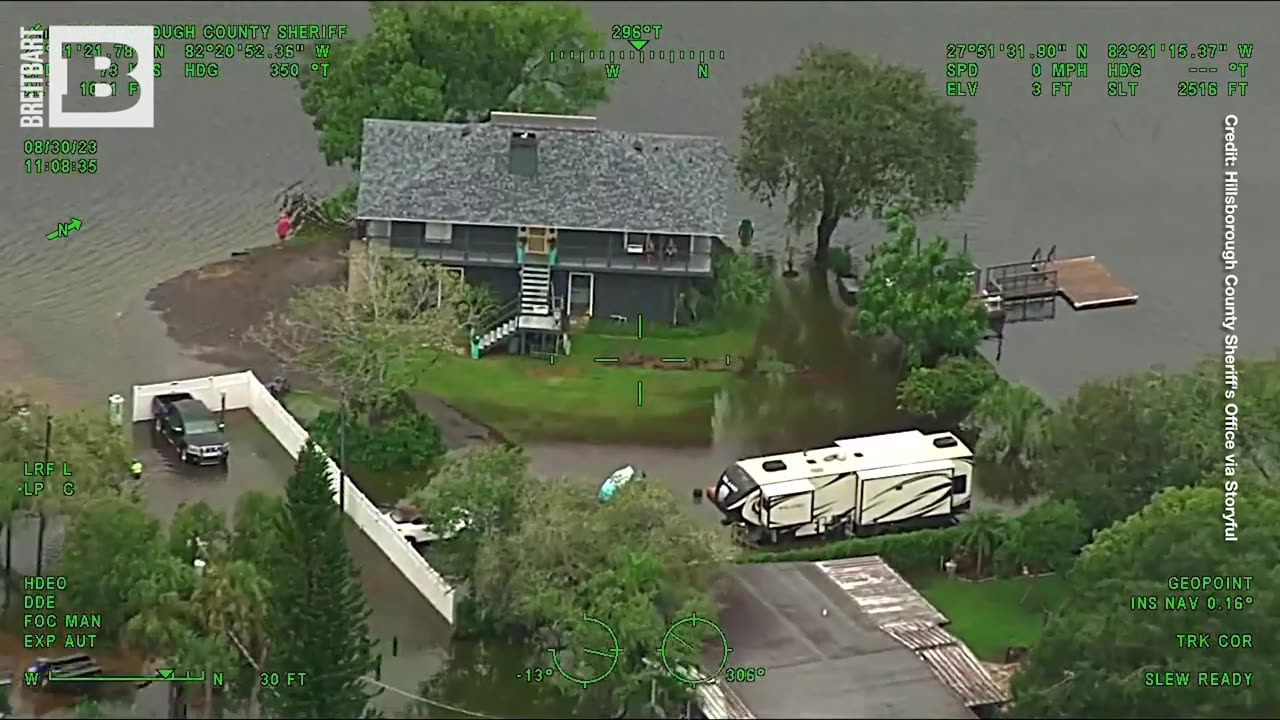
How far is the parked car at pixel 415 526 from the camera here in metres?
43.8

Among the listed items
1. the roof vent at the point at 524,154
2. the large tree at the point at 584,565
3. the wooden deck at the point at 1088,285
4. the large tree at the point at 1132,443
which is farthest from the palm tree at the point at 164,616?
the wooden deck at the point at 1088,285

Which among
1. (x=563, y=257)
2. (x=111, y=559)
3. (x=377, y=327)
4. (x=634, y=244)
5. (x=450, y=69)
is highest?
(x=450, y=69)

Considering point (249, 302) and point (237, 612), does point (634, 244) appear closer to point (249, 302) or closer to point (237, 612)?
point (249, 302)

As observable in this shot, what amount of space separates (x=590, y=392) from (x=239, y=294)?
10.8 metres

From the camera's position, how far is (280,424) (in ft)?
168

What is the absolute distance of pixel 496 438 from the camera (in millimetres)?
52531

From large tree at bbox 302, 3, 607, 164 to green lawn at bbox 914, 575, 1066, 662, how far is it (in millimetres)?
23784

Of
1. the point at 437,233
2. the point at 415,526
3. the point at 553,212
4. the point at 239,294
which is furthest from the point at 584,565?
the point at 239,294

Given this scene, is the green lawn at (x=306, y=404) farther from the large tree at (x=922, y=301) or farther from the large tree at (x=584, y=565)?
the large tree at (x=922, y=301)

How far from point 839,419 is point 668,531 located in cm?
1351

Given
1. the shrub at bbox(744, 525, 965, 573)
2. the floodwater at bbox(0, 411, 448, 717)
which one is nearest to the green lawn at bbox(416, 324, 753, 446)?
the floodwater at bbox(0, 411, 448, 717)

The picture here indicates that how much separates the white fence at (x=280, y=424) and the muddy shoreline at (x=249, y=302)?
2.12 m

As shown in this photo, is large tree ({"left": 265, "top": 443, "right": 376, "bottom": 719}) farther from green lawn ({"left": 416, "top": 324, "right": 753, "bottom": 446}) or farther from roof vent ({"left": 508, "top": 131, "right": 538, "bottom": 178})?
roof vent ({"left": 508, "top": 131, "right": 538, "bottom": 178})

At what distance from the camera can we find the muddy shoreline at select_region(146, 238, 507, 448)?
5394 centimetres
